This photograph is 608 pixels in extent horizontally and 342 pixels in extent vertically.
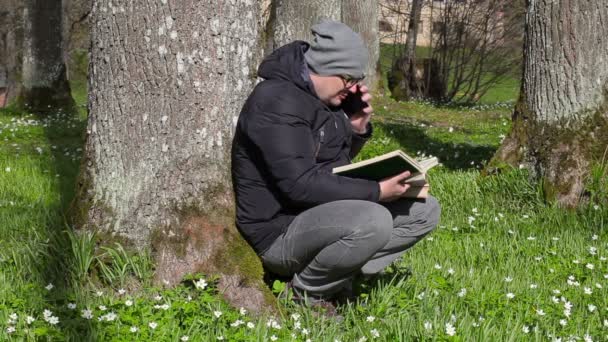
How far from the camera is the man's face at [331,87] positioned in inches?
154

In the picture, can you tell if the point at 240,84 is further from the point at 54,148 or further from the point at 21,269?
the point at 54,148

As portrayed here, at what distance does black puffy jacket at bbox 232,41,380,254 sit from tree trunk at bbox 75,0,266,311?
0.46ft

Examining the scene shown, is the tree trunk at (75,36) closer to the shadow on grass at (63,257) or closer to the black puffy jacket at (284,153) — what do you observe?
the shadow on grass at (63,257)

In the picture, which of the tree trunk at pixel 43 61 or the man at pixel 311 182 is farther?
the tree trunk at pixel 43 61

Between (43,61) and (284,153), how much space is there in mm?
12234

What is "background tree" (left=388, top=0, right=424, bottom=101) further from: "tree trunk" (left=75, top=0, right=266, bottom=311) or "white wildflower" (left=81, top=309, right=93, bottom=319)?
"white wildflower" (left=81, top=309, right=93, bottom=319)

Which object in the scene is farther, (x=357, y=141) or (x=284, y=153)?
(x=357, y=141)

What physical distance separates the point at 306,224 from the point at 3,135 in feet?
27.3

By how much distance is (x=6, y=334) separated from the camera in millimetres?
3410

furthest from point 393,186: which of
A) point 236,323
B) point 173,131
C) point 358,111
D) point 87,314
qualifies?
point 87,314

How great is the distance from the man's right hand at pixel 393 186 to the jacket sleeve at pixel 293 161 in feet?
0.47

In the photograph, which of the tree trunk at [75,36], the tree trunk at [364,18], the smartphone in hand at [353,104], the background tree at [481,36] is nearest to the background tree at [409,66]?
the background tree at [481,36]

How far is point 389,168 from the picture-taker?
3.78 metres

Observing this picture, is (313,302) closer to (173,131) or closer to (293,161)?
(293,161)
